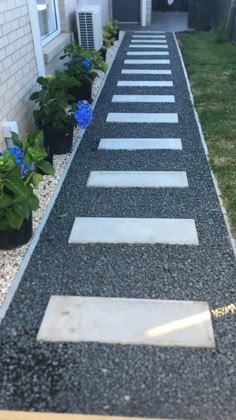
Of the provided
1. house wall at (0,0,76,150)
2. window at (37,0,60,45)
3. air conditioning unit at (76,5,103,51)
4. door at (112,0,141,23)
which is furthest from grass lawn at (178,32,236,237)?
door at (112,0,141,23)

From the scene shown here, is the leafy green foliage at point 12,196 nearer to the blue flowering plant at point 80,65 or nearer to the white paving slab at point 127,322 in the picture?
the white paving slab at point 127,322

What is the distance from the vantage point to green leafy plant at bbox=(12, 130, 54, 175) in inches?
110

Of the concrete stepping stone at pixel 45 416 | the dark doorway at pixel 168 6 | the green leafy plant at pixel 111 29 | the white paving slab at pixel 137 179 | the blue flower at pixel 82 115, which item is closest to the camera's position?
the concrete stepping stone at pixel 45 416

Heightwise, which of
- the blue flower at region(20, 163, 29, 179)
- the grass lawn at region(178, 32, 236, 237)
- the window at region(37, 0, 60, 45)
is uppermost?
the window at region(37, 0, 60, 45)

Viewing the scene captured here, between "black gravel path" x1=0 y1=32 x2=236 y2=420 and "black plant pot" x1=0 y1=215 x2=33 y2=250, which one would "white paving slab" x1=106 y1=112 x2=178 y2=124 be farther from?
"black plant pot" x1=0 y1=215 x2=33 y2=250

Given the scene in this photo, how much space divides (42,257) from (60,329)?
663 millimetres

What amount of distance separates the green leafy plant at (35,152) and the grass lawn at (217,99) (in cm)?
143

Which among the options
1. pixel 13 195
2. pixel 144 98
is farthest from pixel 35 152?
pixel 144 98

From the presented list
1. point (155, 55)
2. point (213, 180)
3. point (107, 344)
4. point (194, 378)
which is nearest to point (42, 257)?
point (107, 344)

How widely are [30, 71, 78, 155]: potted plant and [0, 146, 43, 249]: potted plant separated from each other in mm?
1300

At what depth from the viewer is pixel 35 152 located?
280cm

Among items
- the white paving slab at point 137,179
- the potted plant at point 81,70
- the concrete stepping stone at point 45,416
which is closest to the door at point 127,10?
the potted plant at point 81,70

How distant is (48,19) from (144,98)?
70.5 inches

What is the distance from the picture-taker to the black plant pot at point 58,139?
3.97 m
